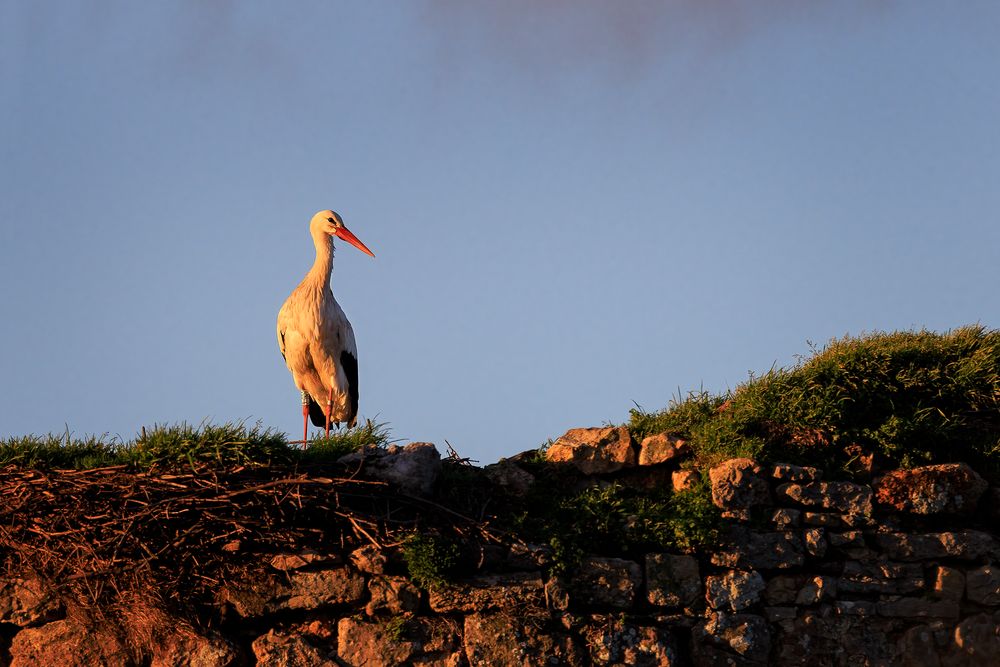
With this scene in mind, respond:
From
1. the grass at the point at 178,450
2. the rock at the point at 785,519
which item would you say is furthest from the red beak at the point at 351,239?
the rock at the point at 785,519

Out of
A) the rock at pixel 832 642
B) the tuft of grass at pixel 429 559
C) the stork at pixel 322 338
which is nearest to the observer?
the tuft of grass at pixel 429 559

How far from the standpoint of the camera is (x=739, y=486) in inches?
263

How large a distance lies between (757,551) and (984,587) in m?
1.52

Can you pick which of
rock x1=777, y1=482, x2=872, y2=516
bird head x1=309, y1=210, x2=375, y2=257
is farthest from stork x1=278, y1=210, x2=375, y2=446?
rock x1=777, y1=482, x2=872, y2=516

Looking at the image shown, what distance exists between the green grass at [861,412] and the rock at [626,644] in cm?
136

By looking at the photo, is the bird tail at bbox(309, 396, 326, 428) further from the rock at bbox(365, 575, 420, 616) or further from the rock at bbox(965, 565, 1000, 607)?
the rock at bbox(965, 565, 1000, 607)

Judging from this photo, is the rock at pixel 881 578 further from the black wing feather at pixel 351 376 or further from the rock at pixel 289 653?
the black wing feather at pixel 351 376

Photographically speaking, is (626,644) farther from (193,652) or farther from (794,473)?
(193,652)

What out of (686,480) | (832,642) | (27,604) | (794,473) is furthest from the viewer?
(686,480)

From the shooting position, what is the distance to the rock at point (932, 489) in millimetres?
6859

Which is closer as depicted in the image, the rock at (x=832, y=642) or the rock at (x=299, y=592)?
the rock at (x=299, y=592)

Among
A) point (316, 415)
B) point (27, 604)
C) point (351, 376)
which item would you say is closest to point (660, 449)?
point (27, 604)

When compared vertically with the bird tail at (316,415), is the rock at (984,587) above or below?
below

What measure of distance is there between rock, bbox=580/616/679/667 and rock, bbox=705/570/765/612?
394 millimetres
